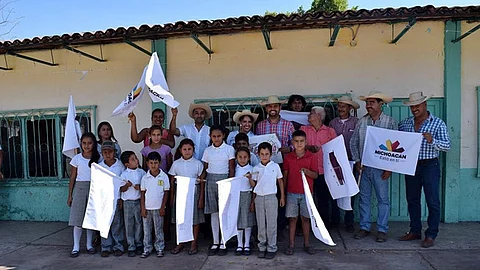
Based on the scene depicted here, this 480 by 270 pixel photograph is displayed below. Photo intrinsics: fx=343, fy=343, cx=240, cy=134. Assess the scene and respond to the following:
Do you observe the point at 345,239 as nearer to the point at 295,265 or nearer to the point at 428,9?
the point at 295,265

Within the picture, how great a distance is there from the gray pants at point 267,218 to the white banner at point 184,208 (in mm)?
798

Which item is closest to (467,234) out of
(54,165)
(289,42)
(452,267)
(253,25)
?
(452,267)

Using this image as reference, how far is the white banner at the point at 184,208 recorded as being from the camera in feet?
13.4

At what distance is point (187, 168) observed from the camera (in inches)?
168

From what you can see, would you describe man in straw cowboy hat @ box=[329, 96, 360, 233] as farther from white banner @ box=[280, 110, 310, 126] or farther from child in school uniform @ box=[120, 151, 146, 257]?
child in school uniform @ box=[120, 151, 146, 257]

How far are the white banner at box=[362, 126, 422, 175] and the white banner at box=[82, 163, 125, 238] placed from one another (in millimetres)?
3264

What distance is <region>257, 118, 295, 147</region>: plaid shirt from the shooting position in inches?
184

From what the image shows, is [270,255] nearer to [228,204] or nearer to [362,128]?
[228,204]

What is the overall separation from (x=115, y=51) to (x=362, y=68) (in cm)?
416

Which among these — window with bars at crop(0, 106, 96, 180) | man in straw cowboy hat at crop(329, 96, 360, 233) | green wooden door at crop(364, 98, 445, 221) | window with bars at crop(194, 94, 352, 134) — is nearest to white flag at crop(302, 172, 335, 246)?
man in straw cowboy hat at crop(329, 96, 360, 233)

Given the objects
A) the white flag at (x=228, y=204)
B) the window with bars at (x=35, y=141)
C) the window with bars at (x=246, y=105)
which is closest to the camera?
the white flag at (x=228, y=204)

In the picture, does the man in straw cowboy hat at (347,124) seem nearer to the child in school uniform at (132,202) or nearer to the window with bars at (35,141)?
the child in school uniform at (132,202)

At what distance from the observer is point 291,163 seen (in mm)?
4211

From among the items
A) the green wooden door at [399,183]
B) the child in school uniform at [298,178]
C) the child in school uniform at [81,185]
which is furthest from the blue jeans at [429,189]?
the child in school uniform at [81,185]
